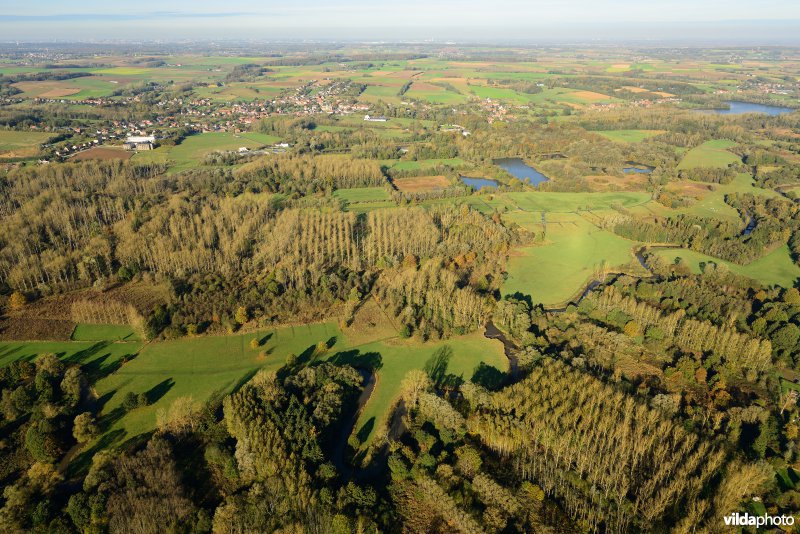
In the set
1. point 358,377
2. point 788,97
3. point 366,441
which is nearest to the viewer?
point 366,441

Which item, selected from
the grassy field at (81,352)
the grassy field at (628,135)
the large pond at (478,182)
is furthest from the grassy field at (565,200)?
the grassy field at (81,352)

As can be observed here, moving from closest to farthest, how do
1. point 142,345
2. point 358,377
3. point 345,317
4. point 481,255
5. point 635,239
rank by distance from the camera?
point 358,377
point 142,345
point 345,317
point 481,255
point 635,239

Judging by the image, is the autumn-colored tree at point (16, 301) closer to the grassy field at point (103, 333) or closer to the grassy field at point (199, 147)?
the grassy field at point (103, 333)

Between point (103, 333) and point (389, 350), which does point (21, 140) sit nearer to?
point (103, 333)

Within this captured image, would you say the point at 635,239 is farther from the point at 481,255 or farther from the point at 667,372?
the point at 667,372

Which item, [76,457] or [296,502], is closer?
[296,502]

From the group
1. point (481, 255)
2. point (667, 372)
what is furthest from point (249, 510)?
point (481, 255)

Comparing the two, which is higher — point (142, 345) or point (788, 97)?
point (788, 97)
